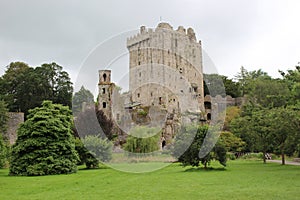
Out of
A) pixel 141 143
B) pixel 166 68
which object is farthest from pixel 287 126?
pixel 166 68

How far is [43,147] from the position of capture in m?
22.1

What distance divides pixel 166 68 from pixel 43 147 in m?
36.4

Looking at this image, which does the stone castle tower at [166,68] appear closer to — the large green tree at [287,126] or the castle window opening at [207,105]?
the castle window opening at [207,105]

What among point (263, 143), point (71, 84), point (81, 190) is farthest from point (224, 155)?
point (71, 84)

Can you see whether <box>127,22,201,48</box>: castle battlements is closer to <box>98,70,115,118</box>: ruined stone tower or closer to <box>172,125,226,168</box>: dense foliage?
<box>98,70,115,118</box>: ruined stone tower

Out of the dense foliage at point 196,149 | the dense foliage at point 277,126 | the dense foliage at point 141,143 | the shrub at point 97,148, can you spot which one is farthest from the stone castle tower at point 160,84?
the dense foliage at point 196,149

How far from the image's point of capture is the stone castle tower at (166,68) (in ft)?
177

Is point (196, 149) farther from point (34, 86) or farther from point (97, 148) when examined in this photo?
point (34, 86)

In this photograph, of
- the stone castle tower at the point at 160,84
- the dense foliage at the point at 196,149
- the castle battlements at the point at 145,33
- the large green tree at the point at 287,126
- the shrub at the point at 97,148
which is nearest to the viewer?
the large green tree at the point at 287,126

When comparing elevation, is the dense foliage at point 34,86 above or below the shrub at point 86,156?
above

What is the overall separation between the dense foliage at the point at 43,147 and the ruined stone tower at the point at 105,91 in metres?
24.6

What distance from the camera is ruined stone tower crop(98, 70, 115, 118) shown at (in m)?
48.3

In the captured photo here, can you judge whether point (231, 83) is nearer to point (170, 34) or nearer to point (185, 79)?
point (185, 79)

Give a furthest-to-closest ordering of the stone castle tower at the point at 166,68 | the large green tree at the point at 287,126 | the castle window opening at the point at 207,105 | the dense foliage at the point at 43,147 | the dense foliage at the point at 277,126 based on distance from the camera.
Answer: the castle window opening at the point at 207,105 < the stone castle tower at the point at 166,68 < the dense foliage at the point at 43,147 < the dense foliage at the point at 277,126 < the large green tree at the point at 287,126
